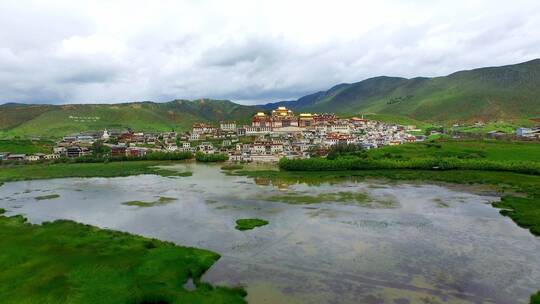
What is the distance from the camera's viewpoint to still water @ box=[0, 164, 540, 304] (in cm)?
2548

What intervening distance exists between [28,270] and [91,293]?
23.4ft

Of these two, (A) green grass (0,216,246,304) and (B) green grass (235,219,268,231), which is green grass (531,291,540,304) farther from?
(B) green grass (235,219,268,231)

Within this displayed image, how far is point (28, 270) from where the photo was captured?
91.4ft

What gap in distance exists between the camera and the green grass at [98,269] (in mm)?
23703

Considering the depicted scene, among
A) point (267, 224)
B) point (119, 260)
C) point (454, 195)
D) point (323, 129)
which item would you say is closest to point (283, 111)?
point (323, 129)

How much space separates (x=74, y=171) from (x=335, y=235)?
239ft

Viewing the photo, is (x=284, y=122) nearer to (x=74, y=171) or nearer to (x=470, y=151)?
(x=470, y=151)

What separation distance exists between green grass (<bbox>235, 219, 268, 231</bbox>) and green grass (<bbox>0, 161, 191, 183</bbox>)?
139 feet

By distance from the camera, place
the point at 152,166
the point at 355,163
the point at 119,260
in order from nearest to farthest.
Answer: the point at 119,260 < the point at 355,163 < the point at 152,166

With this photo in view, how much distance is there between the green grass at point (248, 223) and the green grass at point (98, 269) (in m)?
7.91

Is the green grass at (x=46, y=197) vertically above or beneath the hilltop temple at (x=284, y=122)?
beneath

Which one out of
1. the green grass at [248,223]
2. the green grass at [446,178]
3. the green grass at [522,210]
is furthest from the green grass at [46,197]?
the green grass at [522,210]

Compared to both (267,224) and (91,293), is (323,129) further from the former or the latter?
(91,293)

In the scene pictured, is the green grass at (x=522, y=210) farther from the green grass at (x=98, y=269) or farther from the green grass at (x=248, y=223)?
the green grass at (x=98, y=269)
